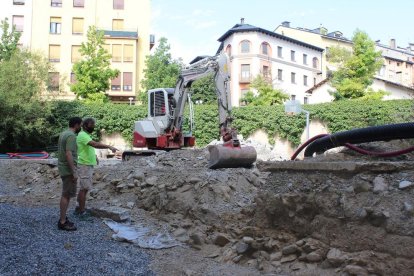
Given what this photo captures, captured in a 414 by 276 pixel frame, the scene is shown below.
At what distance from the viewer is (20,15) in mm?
39969

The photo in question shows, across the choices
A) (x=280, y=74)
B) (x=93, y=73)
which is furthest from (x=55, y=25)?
(x=280, y=74)

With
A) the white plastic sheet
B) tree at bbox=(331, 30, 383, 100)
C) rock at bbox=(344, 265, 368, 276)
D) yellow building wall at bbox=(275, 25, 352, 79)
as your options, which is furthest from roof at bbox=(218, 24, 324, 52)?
rock at bbox=(344, 265, 368, 276)

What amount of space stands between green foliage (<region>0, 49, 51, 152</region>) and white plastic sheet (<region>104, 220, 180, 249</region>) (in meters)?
18.8

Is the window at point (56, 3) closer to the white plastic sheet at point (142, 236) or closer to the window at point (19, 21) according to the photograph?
the window at point (19, 21)

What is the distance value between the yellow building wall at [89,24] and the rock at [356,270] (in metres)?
37.9

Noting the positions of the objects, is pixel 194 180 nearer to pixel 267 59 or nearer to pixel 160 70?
pixel 160 70

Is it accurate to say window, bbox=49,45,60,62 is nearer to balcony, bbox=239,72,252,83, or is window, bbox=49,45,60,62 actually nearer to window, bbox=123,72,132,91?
window, bbox=123,72,132,91

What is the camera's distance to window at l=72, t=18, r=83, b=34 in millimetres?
40562

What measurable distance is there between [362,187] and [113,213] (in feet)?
14.0

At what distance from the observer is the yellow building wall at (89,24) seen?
40.0 m

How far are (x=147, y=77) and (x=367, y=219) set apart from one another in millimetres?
33020

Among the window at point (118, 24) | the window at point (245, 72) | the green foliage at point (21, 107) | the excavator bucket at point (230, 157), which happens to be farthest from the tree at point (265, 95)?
the excavator bucket at point (230, 157)

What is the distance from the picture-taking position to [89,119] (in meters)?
6.87

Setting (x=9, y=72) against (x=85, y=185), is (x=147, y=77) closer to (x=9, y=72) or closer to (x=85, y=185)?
(x=9, y=72)
